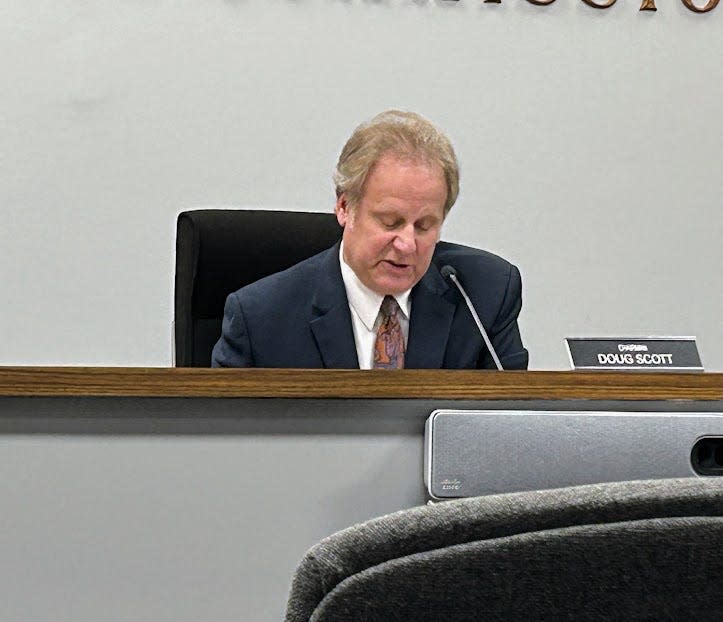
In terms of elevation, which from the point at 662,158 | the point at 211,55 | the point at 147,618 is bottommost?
the point at 147,618

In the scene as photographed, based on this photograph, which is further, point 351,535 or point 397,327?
point 397,327

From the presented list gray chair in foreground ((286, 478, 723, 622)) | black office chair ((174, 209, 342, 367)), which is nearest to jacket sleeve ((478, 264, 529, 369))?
black office chair ((174, 209, 342, 367))

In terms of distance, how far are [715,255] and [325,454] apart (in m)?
2.49

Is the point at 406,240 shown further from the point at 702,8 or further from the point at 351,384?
the point at 702,8

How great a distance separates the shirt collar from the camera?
7.67 ft

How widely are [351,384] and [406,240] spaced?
1.09 metres

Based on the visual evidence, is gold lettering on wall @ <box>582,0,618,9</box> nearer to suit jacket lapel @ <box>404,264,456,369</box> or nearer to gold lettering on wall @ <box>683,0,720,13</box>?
gold lettering on wall @ <box>683,0,720,13</box>

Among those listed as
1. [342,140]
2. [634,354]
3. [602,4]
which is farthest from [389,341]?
[602,4]

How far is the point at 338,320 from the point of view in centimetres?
223

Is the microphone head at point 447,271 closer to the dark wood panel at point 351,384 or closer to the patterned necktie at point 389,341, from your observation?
the patterned necktie at point 389,341

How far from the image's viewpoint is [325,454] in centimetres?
138

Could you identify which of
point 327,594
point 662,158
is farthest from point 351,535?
point 662,158

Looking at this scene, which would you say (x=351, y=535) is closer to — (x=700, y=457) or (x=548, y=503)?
(x=548, y=503)

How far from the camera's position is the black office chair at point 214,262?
8.14ft
